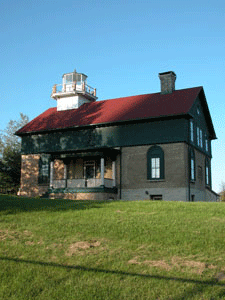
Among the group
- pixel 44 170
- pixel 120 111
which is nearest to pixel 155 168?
pixel 120 111

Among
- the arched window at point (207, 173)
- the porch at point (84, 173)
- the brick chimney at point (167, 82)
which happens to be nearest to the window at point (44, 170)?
the porch at point (84, 173)

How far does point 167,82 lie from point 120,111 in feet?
15.2

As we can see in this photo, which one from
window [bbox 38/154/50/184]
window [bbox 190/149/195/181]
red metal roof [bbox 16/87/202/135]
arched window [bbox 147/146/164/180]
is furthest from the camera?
window [bbox 38/154/50/184]

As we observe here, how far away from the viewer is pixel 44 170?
111 ft

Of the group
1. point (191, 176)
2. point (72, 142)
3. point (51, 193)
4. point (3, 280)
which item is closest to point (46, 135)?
point (72, 142)

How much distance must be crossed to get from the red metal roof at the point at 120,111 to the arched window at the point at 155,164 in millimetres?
2607

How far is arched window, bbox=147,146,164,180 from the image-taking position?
93.9 ft

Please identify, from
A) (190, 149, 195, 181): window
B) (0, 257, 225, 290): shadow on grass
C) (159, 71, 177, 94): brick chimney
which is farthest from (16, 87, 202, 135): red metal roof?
(0, 257, 225, 290): shadow on grass

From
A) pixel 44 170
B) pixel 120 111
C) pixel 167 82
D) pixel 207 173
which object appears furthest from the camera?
pixel 207 173

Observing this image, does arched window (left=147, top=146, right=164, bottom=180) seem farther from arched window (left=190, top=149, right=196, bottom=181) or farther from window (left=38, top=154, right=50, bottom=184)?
window (left=38, top=154, right=50, bottom=184)

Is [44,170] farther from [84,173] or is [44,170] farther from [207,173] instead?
[207,173]

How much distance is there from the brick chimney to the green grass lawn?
18444 mm

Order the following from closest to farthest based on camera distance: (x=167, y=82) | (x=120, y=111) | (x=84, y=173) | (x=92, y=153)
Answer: (x=92, y=153), (x=84, y=173), (x=120, y=111), (x=167, y=82)

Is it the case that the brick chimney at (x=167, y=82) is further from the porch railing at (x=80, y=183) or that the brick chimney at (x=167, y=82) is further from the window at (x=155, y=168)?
the porch railing at (x=80, y=183)
